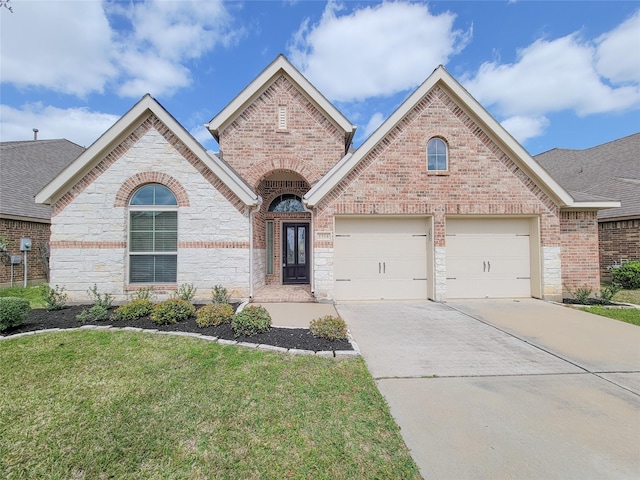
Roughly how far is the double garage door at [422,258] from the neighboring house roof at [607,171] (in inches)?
237

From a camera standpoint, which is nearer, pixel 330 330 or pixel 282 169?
pixel 330 330

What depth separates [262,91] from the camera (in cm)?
1088

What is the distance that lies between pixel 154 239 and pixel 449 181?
9268mm

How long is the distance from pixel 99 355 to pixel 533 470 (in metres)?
6.00

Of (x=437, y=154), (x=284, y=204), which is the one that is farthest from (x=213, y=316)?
(x=437, y=154)

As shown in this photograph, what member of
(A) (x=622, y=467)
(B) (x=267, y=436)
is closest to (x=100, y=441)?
(B) (x=267, y=436)

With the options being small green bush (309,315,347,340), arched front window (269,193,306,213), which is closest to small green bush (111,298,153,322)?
small green bush (309,315,347,340)

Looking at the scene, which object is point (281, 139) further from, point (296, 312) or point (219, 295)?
point (296, 312)

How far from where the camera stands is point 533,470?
2539mm

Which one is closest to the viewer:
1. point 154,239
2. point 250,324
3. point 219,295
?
point 250,324

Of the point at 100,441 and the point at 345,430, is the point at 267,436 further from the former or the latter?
the point at 100,441

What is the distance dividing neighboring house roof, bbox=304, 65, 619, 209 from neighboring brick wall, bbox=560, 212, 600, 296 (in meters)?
0.49

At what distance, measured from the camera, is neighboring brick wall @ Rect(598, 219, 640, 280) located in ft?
40.5

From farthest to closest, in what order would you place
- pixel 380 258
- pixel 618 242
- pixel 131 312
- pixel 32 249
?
pixel 32 249 < pixel 618 242 < pixel 380 258 < pixel 131 312
